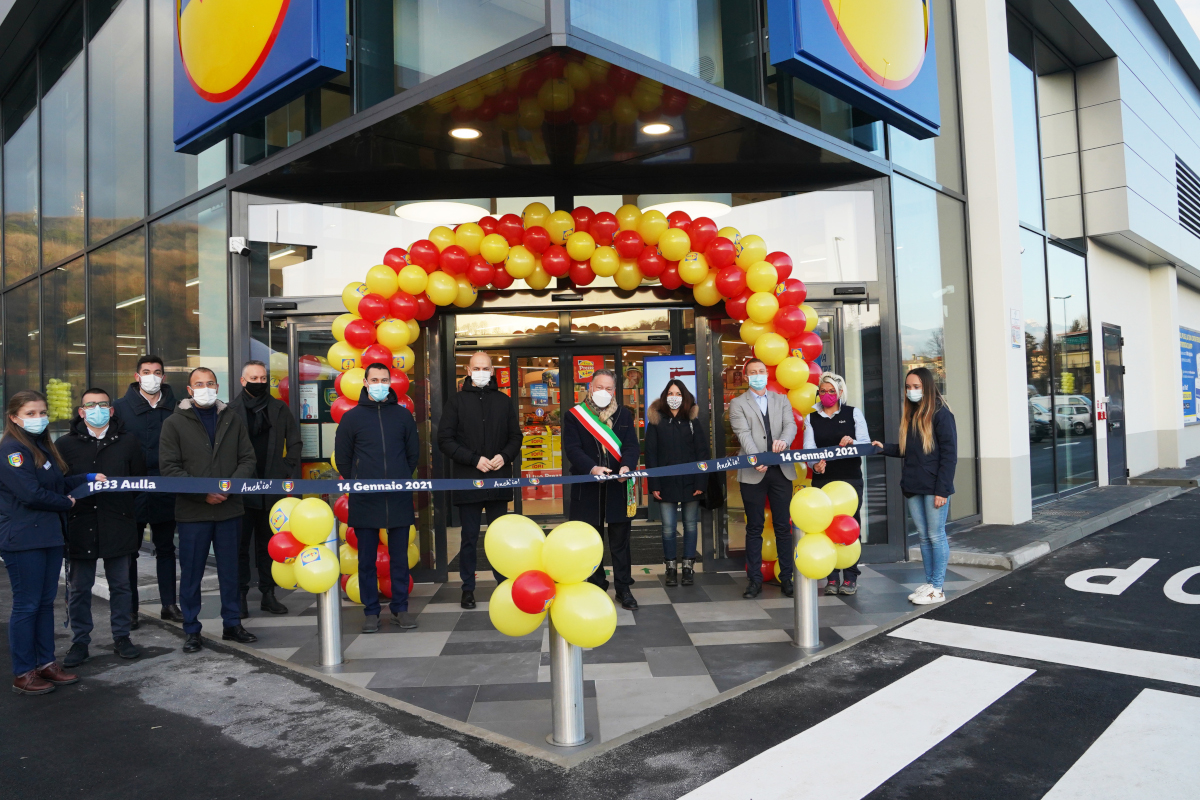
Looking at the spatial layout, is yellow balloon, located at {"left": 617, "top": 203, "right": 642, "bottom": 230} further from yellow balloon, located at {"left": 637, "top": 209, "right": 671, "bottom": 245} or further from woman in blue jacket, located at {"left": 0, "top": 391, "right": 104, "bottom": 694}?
woman in blue jacket, located at {"left": 0, "top": 391, "right": 104, "bottom": 694}

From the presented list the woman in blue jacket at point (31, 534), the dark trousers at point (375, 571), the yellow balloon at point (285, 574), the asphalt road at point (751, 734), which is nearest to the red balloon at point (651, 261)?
the dark trousers at point (375, 571)

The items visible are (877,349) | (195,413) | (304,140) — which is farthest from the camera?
(877,349)

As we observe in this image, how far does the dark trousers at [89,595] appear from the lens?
5223 millimetres

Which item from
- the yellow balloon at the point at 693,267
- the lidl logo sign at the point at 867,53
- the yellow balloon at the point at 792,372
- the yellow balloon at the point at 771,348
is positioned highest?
the lidl logo sign at the point at 867,53

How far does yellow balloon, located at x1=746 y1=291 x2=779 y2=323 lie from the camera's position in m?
6.54

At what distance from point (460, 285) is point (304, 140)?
75.2 inches

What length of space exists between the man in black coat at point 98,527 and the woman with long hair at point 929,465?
5642mm

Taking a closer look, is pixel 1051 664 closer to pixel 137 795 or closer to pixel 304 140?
pixel 137 795

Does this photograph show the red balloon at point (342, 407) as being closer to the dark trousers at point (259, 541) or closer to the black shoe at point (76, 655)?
the dark trousers at point (259, 541)

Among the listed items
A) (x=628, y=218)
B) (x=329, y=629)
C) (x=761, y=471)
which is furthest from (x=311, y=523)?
(x=628, y=218)

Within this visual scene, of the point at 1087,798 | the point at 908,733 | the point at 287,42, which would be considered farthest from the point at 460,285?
the point at 1087,798

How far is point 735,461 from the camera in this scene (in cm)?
582

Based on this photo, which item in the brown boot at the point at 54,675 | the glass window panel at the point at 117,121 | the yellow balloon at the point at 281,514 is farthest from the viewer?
the glass window panel at the point at 117,121

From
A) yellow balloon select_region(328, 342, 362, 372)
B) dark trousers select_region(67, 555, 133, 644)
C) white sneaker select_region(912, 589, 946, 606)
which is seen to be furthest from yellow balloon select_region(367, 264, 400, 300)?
white sneaker select_region(912, 589, 946, 606)
